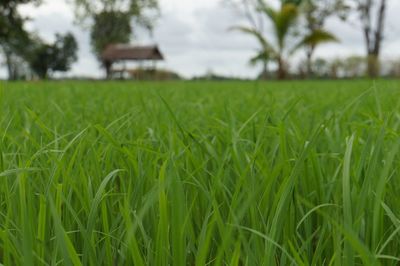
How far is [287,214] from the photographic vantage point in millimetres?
757

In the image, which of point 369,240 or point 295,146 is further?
point 295,146

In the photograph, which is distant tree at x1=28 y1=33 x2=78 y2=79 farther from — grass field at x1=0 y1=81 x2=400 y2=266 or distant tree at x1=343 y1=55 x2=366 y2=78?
grass field at x1=0 y1=81 x2=400 y2=266

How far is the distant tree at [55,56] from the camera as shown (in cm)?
6146

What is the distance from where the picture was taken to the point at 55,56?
67.3m

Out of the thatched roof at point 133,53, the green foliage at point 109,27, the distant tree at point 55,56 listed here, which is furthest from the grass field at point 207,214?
the distant tree at point 55,56

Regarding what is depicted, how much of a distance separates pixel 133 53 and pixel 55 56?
3610cm

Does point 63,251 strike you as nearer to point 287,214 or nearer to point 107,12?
point 287,214

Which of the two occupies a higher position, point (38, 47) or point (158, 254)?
point (38, 47)

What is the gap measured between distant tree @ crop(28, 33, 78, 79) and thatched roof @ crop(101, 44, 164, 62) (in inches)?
953

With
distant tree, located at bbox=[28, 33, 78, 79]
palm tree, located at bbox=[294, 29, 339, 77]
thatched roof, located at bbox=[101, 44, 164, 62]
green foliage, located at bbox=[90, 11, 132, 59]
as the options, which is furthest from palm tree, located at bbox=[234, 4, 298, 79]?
distant tree, located at bbox=[28, 33, 78, 79]

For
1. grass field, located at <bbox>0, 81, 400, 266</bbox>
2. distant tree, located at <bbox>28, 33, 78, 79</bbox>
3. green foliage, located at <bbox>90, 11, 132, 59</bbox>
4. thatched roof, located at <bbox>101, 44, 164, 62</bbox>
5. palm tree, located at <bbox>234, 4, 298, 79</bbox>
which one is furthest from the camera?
distant tree, located at <bbox>28, 33, 78, 79</bbox>

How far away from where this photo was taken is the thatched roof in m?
34.2

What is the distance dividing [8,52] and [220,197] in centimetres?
6582

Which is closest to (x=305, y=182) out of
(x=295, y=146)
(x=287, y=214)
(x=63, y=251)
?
(x=287, y=214)
